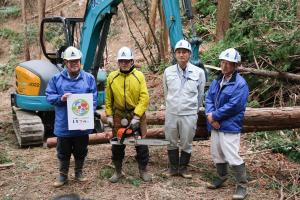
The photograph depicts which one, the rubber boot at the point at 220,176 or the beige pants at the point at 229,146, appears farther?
the rubber boot at the point at 220,176

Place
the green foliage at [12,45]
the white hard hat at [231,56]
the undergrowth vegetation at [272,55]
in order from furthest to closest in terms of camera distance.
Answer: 1. the green foliage at [12,45]
2. the undergrowth vegetation at [272,55]
3. the white hard hat at [231,56]

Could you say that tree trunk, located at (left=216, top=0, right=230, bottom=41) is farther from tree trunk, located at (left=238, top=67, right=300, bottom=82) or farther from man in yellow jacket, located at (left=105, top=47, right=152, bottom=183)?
man in yellow jacket, located at (left=105, top=47, right=152, bottom=183)

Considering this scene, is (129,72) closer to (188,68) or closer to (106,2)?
(188,68)

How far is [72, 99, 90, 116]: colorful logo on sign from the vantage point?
5594 mm

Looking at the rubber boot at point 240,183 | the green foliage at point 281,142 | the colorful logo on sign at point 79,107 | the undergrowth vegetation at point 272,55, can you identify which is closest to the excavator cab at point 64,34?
the colorful logo on sign at point 79,107

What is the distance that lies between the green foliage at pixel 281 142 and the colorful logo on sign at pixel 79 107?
10.6ft

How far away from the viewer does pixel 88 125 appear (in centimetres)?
564

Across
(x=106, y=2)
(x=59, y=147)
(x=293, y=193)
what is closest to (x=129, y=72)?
(x=59, y=147)

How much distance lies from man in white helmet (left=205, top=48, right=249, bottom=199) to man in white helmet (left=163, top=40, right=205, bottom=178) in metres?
0.35

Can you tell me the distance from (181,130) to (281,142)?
7.08ft

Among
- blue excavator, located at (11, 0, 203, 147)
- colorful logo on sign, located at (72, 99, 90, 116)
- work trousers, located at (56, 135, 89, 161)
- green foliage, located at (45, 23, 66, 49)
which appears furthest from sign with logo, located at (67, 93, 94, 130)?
green foliage, located at (45, 23, 66, 49)

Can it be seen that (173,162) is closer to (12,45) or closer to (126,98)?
(126,98)

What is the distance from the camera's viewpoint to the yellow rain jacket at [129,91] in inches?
226

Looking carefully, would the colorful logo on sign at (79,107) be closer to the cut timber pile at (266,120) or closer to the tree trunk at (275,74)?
the cut timber pile at (266,120)
